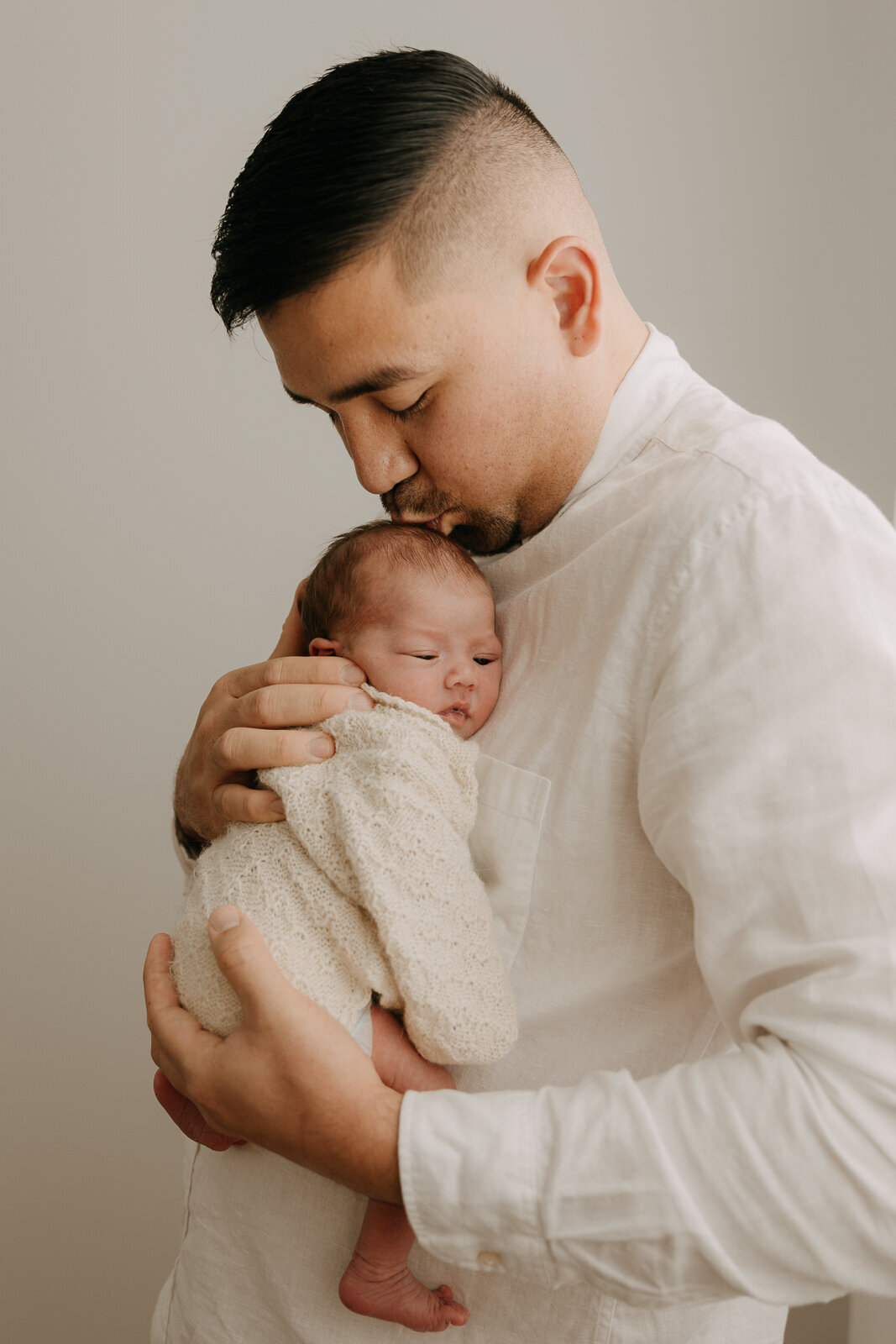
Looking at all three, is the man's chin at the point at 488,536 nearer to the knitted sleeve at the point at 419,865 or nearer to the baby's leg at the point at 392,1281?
the knitted sleeve at the point at 419,865

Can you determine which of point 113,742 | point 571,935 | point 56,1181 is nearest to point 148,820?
point 113,742

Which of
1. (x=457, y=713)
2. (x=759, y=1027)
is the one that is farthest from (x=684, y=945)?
(x=457, y=713)

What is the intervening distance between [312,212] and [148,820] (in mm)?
Result: 1641

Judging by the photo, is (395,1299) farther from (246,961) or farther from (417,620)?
(417,620)

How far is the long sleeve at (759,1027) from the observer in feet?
2.33

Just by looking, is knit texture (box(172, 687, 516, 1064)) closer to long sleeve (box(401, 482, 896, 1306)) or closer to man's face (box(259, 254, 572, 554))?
long sleeve (box(401, 482, 896, 1306))

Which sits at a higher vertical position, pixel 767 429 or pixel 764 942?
pixel 767 429

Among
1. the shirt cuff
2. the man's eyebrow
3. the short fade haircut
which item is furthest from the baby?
the short fade haircut

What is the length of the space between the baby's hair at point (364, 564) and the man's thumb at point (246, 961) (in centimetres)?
40

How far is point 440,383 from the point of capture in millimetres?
979

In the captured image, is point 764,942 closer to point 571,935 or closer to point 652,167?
point 571,935

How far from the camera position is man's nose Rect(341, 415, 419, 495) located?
1032 millimetres

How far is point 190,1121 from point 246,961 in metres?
0.34

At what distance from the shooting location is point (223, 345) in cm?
213
